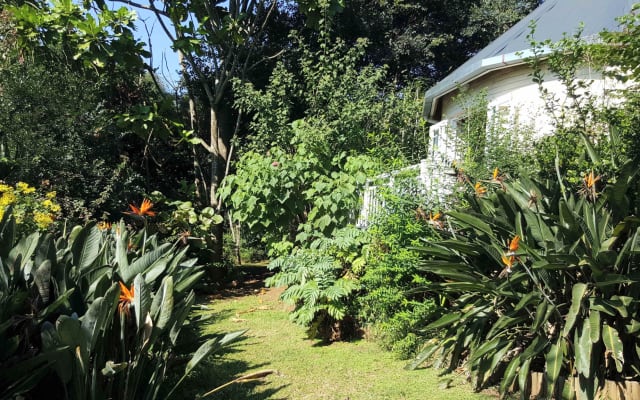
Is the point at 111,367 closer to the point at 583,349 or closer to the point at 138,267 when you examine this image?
the point at 138,267

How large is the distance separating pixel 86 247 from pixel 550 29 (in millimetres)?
8498

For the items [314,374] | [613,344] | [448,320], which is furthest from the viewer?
[314,374]

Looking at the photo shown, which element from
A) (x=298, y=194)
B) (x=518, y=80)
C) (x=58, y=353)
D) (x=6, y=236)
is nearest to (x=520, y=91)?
(x=518, y=80)

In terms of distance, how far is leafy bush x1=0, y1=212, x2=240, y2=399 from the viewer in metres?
2.78

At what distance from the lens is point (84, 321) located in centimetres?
281

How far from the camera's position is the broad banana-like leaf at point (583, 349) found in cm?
349

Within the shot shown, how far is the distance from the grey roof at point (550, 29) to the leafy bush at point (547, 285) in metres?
4.42

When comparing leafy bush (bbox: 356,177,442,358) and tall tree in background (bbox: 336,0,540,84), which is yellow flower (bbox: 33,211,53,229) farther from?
tall tree in background (bbox: 336,0,540,84)

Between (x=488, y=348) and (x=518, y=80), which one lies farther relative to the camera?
(x=518, y=80)

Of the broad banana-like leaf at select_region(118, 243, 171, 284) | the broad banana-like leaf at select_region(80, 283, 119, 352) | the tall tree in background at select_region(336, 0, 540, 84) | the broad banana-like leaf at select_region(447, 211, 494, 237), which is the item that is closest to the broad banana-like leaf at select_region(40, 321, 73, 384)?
the broad banana-like leaf at select_region(80, 283, 119, 352)

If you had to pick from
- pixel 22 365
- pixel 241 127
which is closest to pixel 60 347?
pixel 22 365

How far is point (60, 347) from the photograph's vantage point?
2.70 m

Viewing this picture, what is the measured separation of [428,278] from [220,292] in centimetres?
578

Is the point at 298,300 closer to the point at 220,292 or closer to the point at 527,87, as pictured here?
the point at 220,292
